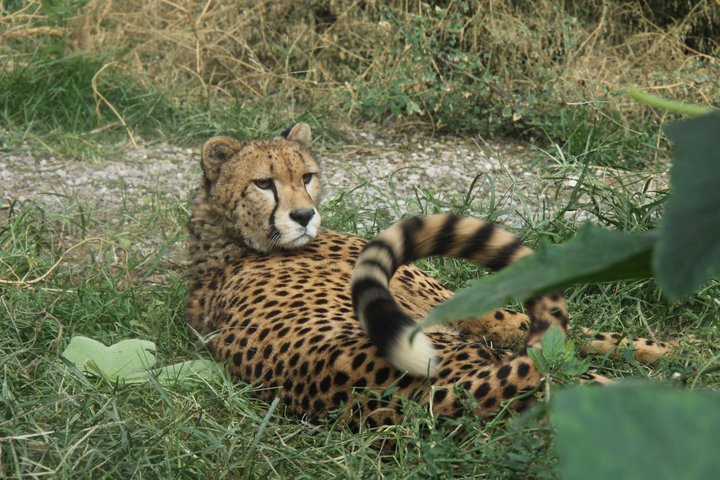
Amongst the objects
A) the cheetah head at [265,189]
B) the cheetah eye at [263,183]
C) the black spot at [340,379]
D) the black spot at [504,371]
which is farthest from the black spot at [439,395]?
the cheetah eye at [263,183]

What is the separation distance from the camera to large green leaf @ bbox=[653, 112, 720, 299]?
2.22 feet

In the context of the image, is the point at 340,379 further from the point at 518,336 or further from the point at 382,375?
the point at 518,336

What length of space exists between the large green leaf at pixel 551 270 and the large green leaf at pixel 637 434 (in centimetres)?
17

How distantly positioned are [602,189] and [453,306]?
2548 millimetres

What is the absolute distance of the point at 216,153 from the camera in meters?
3.01

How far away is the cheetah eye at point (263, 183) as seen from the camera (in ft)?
9.45

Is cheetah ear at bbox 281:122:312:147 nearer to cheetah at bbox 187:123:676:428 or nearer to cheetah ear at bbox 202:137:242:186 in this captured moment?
cheetah at bbox 187:123:676:428

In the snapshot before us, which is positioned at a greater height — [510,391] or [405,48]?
[510,391]

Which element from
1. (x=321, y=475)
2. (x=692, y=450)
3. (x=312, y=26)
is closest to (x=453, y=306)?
(x=692, y=450)

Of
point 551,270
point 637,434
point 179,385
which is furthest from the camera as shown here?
point 179,385

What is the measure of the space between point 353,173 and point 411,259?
7.38 ft

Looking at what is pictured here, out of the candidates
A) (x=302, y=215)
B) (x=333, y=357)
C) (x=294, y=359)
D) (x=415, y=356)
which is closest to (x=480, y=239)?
(x=415, y=356)

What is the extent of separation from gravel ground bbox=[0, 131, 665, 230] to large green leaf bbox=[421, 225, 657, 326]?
9.28 feet

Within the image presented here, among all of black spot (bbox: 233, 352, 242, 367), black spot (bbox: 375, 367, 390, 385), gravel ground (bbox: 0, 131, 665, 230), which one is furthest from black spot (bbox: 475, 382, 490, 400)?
gravel ground (bbox: 0, 131, 665, 230)
